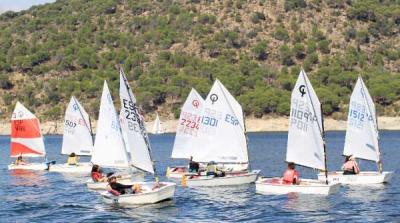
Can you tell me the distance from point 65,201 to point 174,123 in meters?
119

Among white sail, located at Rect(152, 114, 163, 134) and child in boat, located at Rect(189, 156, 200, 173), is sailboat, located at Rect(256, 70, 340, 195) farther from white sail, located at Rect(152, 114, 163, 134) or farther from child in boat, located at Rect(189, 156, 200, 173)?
white sail, located at Rect(152, 114, 163, 134)

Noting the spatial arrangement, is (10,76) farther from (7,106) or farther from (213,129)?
(213,129)

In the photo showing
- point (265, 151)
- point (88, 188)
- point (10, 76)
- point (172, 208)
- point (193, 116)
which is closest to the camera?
point (172, 208)

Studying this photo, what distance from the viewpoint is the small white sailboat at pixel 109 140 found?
176ft

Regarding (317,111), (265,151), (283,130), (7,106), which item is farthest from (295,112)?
(7,106)

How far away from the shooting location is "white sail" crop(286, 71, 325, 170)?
46.3m

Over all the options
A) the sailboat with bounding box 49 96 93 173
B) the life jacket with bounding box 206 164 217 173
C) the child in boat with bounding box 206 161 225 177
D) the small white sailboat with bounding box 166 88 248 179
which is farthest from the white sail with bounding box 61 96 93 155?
the life jacket with bounding box 206 164 217 173

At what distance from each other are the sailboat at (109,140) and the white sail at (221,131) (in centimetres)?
604

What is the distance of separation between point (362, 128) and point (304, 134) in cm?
964

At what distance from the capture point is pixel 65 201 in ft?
150

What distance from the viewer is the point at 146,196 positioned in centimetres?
4050

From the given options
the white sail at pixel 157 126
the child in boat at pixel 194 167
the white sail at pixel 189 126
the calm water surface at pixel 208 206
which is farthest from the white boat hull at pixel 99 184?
the white sail at pixel 157 126

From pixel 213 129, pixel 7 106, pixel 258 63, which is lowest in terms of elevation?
pixel 213 129

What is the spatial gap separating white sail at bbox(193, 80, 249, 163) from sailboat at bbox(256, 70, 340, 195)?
273 inches
